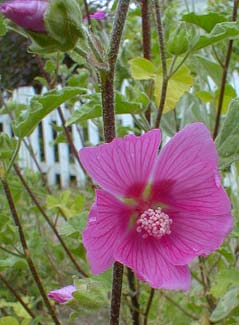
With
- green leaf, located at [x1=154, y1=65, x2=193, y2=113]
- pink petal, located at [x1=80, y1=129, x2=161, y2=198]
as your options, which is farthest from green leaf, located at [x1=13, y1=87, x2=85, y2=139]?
green leaf, located at [x1=154, y1=65, x2=193, y2=113]

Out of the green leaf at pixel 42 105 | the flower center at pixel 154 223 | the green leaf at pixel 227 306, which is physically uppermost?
the green leaf at pixel 42 105

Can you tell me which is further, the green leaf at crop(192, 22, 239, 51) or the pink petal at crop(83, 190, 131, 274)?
the green leaf at crop(192, 22, 239, 51)

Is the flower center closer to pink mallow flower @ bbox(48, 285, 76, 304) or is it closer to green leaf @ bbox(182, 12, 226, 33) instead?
pink mallow flower @ bbox(48, 285, 76, 304)

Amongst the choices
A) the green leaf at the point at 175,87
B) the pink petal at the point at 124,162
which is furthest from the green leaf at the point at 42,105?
the green leaf at the point at 175,87

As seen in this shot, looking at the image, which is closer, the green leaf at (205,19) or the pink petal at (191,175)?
the pink petal at (191,175)

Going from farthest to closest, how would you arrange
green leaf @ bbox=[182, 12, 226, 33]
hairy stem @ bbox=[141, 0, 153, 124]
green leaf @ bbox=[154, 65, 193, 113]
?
hairy stem @ bbox=[141, 0, 153, 124], green leaf @ bbox=[154, 65, 193, 113], green leaf @ bbox=[182, 12, 226, 33]

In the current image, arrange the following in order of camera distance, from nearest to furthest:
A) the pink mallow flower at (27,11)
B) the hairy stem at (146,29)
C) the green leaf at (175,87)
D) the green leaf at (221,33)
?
the pink mallow flower at (27,11) → the green leaf at (221,33) → the green leaf at (175,87) → the hairy stem at (146,29)

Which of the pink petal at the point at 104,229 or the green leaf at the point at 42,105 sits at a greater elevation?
the green leaf at the point at 42,105

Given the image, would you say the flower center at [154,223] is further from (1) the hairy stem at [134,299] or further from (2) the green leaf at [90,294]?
(1) the hairy stem at [134,299]
